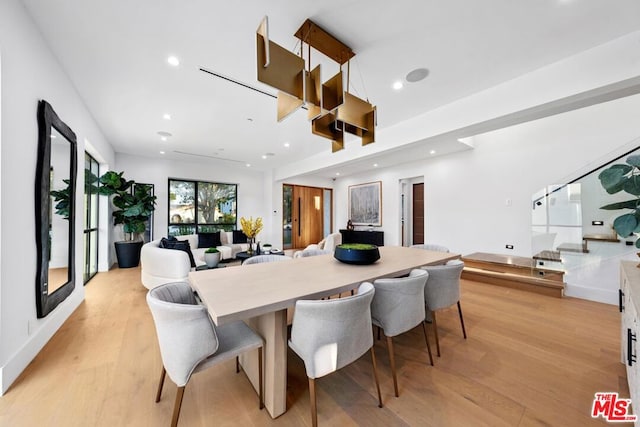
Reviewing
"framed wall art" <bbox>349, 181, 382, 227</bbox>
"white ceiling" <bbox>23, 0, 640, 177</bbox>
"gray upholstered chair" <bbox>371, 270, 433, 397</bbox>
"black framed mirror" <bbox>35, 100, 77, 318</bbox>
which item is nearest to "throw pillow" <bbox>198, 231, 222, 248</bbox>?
"black framed mirror" <bbox>35, 100, 77, 318</bbox>

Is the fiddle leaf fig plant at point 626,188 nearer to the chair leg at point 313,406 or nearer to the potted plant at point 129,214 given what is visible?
the chair leg at point 313,406

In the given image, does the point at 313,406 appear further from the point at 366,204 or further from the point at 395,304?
the point at 366,204

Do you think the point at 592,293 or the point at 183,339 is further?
the point at 592,293

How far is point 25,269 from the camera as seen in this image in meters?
1.92

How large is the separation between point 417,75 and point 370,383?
9.35ft

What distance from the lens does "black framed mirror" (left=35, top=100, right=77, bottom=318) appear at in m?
2.07

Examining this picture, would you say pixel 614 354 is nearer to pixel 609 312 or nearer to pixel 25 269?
pixel 609 312

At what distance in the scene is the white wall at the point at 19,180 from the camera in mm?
1658

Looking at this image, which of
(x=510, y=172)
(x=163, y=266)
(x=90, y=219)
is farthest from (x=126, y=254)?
(x=510, y=172)

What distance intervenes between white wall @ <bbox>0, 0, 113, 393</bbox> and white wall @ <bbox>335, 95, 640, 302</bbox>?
6.13 metres

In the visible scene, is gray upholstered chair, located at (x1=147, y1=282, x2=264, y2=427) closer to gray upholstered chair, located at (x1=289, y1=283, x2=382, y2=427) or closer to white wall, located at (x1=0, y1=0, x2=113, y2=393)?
gray upholstered chair, located at (x1=289, y1=283, x2=382, y2=427)

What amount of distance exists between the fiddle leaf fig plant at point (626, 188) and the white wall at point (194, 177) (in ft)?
22.6

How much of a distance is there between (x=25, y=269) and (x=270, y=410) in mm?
2224

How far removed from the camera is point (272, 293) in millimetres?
1401
